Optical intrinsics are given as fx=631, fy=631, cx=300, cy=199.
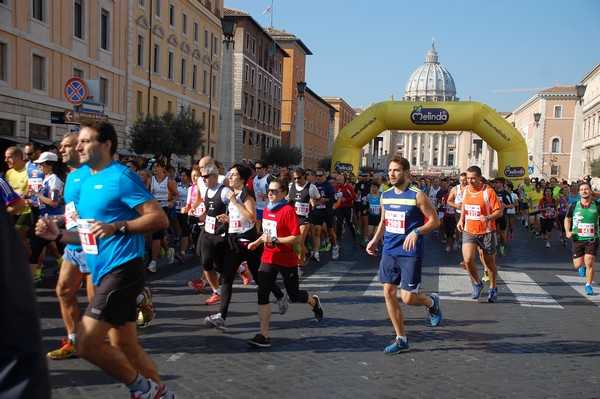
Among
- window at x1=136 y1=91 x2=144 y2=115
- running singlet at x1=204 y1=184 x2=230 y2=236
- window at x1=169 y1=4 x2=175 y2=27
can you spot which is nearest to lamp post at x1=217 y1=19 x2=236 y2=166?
window at x1=136 y1=91 x2=144 y2=115

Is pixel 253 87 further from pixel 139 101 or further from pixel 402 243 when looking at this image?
pixel 402 243

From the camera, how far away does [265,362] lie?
5.55 m

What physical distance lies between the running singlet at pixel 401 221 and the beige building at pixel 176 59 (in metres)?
28.0

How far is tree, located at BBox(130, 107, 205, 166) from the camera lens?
30.4 metres

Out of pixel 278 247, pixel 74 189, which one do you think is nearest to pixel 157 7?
pixel 278 247

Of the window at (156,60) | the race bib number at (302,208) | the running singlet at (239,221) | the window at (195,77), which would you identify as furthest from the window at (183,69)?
the running singlet at (239,221)

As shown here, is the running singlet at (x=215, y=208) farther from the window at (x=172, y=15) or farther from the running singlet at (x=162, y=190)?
the window at (x=172, y=15)

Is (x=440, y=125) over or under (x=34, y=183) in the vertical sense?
over

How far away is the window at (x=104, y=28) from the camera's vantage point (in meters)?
29.8

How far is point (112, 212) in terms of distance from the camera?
4023mm

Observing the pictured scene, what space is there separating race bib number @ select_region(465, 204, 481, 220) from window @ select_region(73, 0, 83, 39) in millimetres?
22769

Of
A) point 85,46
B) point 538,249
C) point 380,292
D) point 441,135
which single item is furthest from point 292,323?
point 441,135

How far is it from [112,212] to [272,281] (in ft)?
8.74

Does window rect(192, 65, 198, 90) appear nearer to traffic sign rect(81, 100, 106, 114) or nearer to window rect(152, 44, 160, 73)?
window rect(152, 44, 160, 73)
